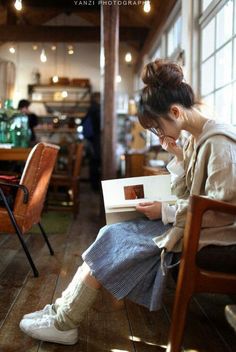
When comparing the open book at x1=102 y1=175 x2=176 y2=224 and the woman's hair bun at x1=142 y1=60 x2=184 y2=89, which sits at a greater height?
the woman's hair bun at x1=142 y1=60 x2=184 y2=89

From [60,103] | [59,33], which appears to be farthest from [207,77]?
[60,103]

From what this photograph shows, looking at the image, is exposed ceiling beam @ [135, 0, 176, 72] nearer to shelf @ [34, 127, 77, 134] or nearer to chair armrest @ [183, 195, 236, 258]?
shelf @ [34, 127, 77, 134]

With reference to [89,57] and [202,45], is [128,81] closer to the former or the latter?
[89,57]

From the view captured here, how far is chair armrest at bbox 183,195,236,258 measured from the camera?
124cm

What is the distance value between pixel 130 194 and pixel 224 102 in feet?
5.88

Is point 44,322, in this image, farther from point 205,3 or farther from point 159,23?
point 159,23

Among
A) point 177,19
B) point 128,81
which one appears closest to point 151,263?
point 177,19

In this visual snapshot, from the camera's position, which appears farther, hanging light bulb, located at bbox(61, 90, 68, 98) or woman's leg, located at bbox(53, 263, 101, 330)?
hanging light bulb, located at bbox(61, 90, 68, 98)

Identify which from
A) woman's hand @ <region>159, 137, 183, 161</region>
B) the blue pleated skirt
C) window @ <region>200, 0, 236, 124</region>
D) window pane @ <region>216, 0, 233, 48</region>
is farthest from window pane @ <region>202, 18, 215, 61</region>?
the blue pleated skirt

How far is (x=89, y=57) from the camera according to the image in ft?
33.7

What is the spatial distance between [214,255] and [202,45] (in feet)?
10.0

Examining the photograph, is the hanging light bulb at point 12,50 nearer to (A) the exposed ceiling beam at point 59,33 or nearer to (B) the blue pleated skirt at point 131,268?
(A) the exposed ceiling beam at point 59,33

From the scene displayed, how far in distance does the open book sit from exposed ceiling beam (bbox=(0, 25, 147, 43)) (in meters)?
7.25

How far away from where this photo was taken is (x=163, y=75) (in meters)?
1.47
